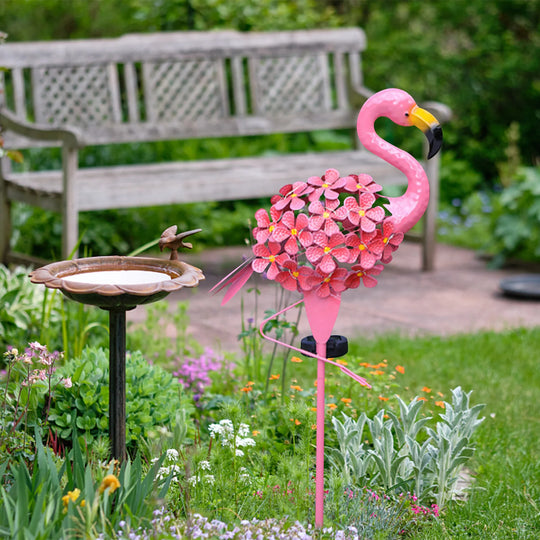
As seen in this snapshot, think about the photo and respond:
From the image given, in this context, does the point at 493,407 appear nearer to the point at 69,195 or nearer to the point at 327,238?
the point at 327,238

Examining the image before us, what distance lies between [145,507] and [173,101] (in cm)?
437

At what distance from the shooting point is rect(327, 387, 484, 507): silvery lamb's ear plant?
2686 millimetres

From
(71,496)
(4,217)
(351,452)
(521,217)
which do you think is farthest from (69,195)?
(521,217)

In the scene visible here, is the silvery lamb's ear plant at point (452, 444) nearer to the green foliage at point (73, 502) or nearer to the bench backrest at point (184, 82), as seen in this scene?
the green foliage at point (73, 502)

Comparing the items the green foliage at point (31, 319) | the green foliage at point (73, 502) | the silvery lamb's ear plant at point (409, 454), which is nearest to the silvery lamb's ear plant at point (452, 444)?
the silvery lamb's ear plant at point (409, 454)

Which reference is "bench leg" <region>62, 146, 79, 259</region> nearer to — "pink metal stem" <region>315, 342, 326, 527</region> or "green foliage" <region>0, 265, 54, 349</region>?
"green foliage" <region>0, 265, 54, 349</region>

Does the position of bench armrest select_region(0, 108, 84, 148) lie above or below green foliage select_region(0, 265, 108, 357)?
above

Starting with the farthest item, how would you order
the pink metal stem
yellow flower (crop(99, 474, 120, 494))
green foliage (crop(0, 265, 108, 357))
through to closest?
green foliage (crop(0, 265, 108, 357))
the pink metal stem
yellow flower (crop(99, 474, 120, 494))

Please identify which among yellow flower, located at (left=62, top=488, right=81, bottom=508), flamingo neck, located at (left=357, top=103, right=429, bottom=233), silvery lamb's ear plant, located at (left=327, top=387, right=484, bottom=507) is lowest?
silvery lamb's ear plant, located at (left=327, top=387, right=484, bottom=507)

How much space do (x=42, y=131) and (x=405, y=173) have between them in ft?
10.1

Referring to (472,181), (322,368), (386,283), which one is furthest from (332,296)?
(472,181)

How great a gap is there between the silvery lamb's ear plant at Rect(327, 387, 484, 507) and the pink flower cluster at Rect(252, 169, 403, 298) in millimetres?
590

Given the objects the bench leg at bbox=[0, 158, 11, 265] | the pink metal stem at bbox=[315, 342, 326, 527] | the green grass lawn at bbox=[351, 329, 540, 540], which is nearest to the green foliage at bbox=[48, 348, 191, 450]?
the pink metal stem at bbox=[315, 342, 326, 527]

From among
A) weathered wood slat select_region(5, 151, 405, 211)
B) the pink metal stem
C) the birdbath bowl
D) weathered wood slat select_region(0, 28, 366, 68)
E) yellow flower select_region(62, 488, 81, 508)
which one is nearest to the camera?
yellow flower select_region(62, 488, 81, 508)
